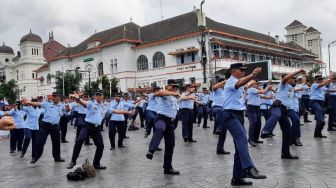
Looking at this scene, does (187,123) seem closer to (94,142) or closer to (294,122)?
(294,122)

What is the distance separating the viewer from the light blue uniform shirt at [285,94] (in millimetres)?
9586

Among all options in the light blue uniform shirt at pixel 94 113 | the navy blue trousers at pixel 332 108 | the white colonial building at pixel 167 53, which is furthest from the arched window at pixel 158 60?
the light blue uniform shirt at pixel 94 113

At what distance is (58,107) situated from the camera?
11242 millimetres

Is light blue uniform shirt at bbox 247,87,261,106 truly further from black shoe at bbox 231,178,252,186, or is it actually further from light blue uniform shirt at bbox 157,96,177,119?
black shoe at bbox 231,178,252,186

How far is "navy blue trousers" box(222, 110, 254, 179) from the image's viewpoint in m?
6.75

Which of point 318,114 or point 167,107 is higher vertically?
point 167,107

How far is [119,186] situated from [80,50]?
63.0 meters

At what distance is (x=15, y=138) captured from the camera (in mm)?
14375

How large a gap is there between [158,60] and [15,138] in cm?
4181

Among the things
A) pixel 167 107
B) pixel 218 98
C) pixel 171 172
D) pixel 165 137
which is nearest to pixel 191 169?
pixel 171 172

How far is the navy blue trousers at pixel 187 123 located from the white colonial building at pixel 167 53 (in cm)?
3041

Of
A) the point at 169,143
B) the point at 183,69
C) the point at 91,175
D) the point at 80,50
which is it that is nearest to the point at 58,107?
the point at 91,175

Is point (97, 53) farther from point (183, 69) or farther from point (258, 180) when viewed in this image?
point (258, 180)

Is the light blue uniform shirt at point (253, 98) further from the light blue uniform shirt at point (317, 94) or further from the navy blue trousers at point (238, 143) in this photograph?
the navy blue trousers at point (238, 143)
